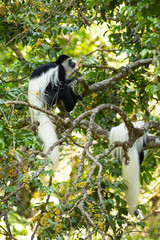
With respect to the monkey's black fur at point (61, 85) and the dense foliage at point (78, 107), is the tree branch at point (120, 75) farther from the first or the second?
the monkey's black fur at point (61, 85)

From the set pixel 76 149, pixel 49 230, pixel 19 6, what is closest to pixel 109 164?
pixel 49 230

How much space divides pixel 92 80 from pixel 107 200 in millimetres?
1795

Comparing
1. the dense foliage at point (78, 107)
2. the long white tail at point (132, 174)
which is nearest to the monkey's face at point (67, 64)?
the dense foliage at point (78, 107)

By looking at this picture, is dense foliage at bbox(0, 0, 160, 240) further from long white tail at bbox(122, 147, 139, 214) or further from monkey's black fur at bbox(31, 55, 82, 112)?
long white tail at bbox(122, 147, 139, 214)

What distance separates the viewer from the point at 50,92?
3.89 m

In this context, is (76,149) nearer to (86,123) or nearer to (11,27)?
(86,123)

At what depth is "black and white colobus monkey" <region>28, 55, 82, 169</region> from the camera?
3.34 metres

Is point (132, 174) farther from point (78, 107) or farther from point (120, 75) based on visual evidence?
point (120, 75)

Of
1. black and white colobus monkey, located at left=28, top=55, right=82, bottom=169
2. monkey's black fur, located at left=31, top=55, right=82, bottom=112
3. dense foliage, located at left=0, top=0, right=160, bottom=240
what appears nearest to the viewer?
dense foliage, located at left=0, top=0, right=160, bottom=240

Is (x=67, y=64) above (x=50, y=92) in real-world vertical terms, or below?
above

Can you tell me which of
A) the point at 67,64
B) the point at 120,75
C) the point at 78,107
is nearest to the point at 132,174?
the point at 78,107

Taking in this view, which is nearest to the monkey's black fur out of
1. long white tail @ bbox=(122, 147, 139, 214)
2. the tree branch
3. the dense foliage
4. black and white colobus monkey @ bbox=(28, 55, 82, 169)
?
black and white colobus monkey @ bbox=(28, 55, 82, 169)

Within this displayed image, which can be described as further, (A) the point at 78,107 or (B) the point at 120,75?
(A) the point at 78,107

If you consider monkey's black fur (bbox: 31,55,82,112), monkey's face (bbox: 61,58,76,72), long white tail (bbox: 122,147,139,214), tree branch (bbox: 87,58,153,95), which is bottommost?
long white tail (bbox: 122,147,139,214)
